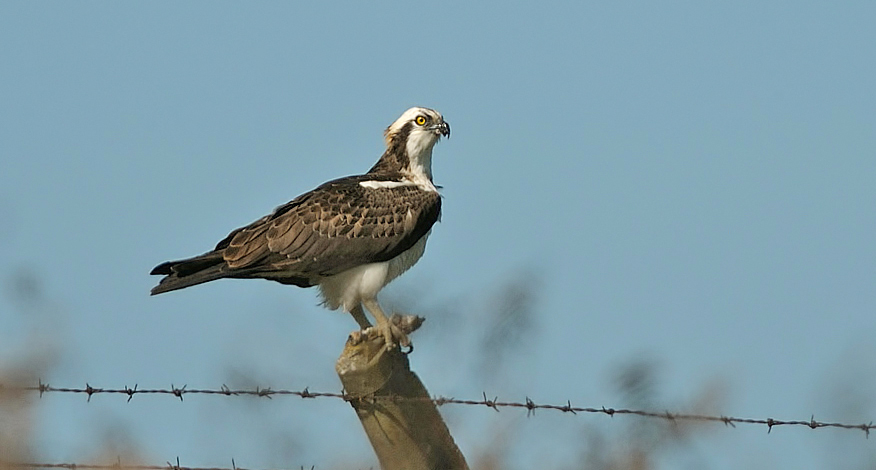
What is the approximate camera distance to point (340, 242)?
A: 888 cm

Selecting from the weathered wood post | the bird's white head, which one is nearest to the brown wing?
the bird's white head

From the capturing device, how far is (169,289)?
8219 mm

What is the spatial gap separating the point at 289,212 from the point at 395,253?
71 cm

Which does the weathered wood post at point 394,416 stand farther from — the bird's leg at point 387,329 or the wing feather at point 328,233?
the wing feather at point 328,233

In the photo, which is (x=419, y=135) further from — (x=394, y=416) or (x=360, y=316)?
(x=394, y=416)

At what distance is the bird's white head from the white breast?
2.34 feet

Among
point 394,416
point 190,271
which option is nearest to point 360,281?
point 190,271

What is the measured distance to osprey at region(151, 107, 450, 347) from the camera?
8.69 meters

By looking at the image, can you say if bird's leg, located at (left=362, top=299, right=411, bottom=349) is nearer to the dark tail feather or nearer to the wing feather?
the wing feather

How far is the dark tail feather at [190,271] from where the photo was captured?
8258 millimetres

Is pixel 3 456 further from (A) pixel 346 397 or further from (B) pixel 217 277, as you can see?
(B) pixel 217 277

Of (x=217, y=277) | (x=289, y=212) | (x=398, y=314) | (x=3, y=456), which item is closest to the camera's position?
(x=3, y=456)

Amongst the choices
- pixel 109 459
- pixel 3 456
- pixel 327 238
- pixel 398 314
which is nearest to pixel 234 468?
pixel 109 459

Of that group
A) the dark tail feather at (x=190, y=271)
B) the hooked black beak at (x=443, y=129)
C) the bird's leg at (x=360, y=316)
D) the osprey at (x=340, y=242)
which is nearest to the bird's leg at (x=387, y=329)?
the osprey at (x=340, y=242)
